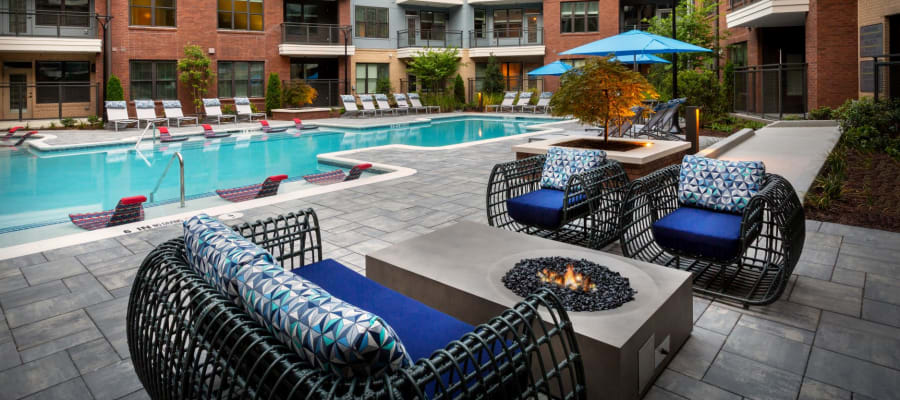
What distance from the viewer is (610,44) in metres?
9.41

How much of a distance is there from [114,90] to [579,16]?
21.9 m

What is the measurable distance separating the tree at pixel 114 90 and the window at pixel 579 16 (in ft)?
67.8

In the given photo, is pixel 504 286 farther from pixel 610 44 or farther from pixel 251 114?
pixel 251 114

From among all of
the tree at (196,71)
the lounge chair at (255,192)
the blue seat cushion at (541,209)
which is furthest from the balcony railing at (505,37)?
the blue seat cushion at (541,209)

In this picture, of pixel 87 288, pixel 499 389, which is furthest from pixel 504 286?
pixel 87 288

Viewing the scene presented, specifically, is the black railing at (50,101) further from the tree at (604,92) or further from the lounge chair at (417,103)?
the tree at (604,92)

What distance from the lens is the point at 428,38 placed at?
30.2m

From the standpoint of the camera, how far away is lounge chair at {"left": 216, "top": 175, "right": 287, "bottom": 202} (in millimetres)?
7727

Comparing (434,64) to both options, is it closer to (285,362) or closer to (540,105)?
(540,105)

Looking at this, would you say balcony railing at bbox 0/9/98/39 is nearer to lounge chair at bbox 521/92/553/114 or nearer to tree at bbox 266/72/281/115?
tree at bbox 266/72/281/115

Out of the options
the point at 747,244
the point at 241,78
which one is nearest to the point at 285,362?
the point at 747,244

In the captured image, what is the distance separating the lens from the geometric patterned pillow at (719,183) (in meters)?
4.22

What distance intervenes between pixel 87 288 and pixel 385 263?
→ 2.37 meters

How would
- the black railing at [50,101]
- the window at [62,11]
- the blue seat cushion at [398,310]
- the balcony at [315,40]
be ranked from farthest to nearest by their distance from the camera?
the balcony at [315,40], the window at [62,11], the black railing at [50,101], the blue seat cushion at [398,310]
